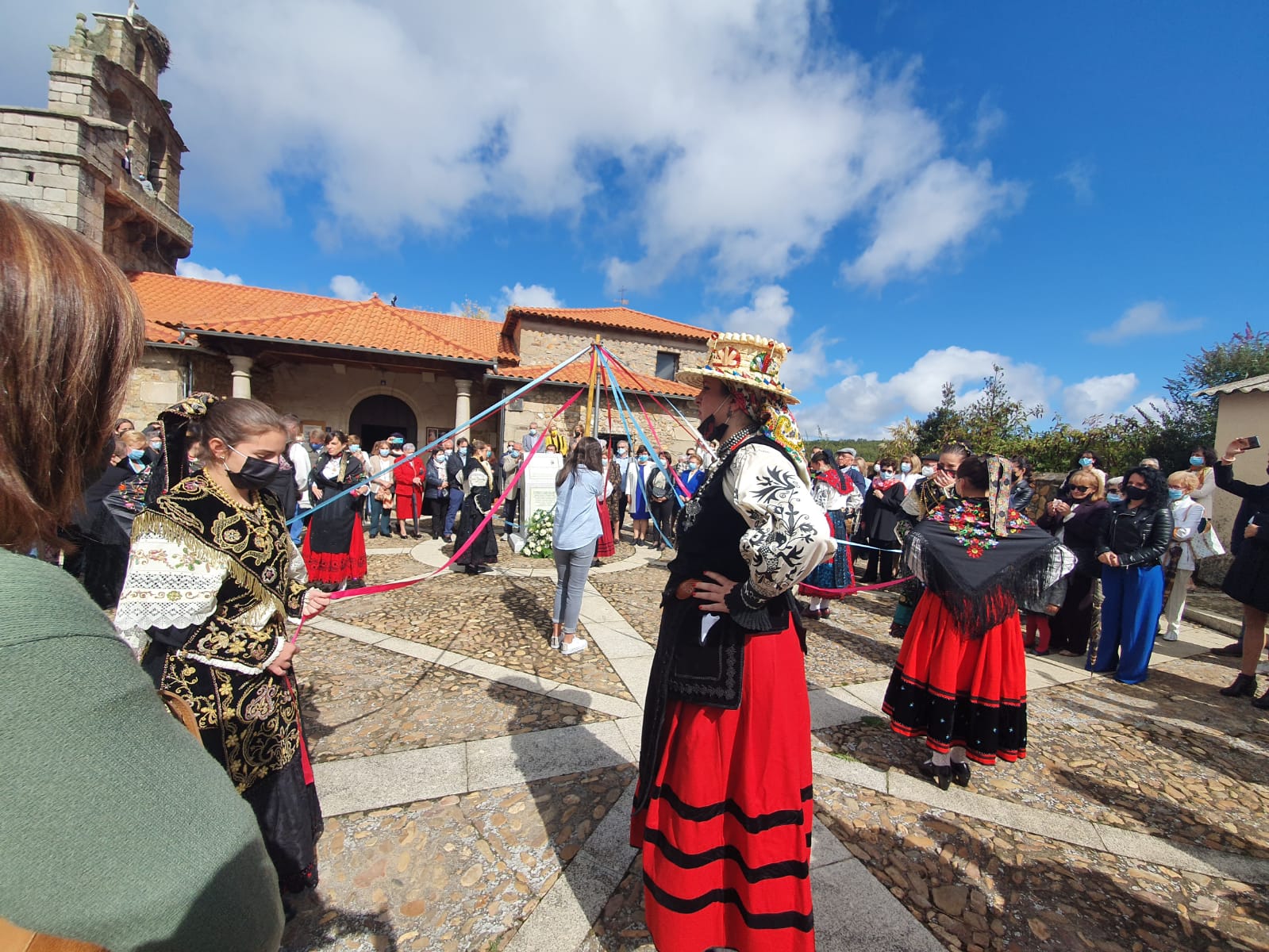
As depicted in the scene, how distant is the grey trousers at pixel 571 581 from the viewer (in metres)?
4.59

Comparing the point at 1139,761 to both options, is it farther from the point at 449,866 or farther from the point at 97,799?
the point at 97,799

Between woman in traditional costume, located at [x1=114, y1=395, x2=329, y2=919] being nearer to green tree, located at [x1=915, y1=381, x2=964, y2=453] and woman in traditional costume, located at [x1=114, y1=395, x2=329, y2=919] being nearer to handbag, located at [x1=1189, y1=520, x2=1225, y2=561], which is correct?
handbag, located at [x1=1189, y1=520, x2=1225, y2=561]

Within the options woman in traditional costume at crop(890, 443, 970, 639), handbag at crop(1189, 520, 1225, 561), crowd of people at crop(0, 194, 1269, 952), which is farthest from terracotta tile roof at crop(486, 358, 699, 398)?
woman in traditional costume at crop(890, 443, 970, 639)

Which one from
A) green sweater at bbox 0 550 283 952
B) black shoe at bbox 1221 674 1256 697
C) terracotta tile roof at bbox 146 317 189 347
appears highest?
terracotta tile roof at bbox 146 317 189 347

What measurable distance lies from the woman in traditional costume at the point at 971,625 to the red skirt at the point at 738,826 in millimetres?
1674

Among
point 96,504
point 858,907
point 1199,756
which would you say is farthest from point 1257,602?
point 96,504

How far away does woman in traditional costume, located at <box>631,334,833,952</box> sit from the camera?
1.78 m

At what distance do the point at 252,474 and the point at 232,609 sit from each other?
0.52 meters

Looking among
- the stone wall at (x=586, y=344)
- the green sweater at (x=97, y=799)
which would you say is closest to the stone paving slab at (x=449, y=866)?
the green sweater at (x=97, y=799)

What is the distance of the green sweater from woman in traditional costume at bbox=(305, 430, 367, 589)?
6.12 metres

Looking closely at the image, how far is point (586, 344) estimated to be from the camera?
17219 millimetres

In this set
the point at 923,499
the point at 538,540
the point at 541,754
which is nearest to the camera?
the point at 541,754

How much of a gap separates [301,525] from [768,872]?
245 inches

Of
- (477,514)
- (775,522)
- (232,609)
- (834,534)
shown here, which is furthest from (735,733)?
(477,514)
